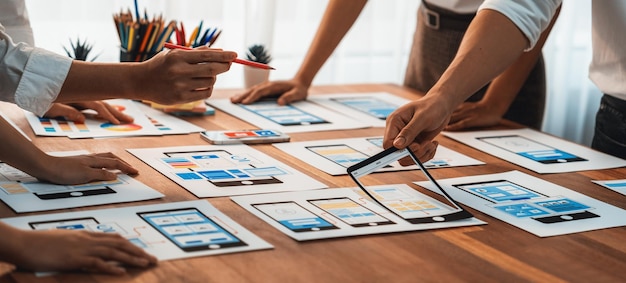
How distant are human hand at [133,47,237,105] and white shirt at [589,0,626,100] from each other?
86cm

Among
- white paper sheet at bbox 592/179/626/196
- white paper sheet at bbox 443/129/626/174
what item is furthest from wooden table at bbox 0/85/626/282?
white paper sheet at bbox 443/129/626/174

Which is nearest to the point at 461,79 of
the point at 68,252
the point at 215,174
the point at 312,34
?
the point at 215,174

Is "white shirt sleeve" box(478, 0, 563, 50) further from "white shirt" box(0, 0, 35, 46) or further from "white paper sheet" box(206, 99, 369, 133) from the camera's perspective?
"white shirt" box(0, 0, 35, 46)

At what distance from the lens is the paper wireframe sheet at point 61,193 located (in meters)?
1.32

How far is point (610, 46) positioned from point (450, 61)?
0.57 m

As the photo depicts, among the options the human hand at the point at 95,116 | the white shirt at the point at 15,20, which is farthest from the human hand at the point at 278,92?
the white shirt at the point at 15,20

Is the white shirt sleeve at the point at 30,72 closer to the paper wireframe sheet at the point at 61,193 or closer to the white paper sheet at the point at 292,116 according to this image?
the paper wireframe sheet at the point at 61,193

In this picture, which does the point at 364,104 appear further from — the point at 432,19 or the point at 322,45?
the point at 432,19

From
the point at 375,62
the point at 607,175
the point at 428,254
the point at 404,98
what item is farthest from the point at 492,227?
the point at 375,62

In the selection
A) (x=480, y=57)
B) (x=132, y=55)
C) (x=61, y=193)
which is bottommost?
(x=61, y=193)

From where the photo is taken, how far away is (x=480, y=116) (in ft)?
6.69

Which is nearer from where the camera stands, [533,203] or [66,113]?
[533,203]

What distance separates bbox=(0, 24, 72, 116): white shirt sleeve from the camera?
1.42 m

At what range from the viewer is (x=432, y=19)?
2.44 meters
